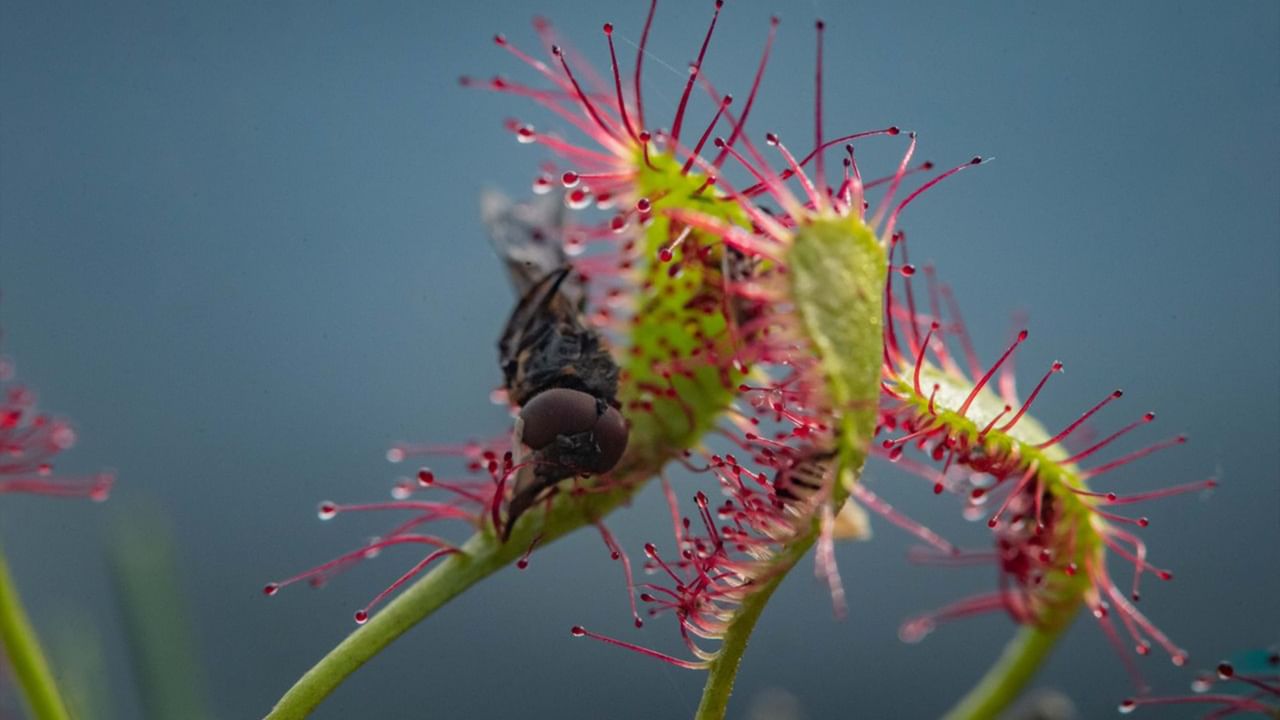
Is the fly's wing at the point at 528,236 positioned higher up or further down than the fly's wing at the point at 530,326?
higher up

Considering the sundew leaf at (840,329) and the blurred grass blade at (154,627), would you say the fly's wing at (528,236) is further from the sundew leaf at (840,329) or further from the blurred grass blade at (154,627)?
the blurred grass blade at (154,627)

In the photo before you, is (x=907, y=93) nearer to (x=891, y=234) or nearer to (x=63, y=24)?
(x=891, y=234)

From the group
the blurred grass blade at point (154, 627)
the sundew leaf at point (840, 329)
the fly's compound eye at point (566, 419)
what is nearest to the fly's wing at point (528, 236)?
the fly's compound eye at point (566, 419)

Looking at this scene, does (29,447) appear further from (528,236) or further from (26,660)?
(528,236)

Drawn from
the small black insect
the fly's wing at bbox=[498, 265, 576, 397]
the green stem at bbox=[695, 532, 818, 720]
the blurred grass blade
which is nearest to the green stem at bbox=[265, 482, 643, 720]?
the small black insect

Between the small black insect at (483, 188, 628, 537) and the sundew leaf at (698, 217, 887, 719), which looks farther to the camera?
the small black insect at (483, 188, 628, 537)

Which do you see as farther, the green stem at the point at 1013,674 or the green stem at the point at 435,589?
the green stem at the point at 1013,674

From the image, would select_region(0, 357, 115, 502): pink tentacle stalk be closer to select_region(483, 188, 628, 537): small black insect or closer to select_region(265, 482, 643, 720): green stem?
select_region(265, 482, 643, 720): green stem
